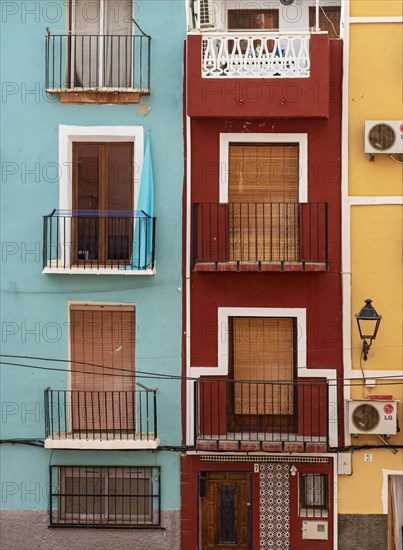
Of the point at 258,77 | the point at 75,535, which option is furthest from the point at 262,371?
the point at 258,77

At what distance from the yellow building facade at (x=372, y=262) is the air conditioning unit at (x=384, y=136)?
133 mm

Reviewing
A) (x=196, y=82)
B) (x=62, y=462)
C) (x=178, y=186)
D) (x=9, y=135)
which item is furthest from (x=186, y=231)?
(x=62, y=462)

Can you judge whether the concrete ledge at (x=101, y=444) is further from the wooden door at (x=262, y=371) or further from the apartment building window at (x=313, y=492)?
the apartment building window at (x=313, y=492)

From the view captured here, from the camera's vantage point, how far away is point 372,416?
11789 mm

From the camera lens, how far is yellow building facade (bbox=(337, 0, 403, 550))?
12000 millimetres

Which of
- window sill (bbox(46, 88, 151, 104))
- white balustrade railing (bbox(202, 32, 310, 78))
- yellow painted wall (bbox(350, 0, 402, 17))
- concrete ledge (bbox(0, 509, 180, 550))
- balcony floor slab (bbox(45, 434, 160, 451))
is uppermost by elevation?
yellow painted wall (bbox(350, 0, 402, 17))

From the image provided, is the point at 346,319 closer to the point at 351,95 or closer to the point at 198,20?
the point at 351,95

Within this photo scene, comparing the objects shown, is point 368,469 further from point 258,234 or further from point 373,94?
point 373,94

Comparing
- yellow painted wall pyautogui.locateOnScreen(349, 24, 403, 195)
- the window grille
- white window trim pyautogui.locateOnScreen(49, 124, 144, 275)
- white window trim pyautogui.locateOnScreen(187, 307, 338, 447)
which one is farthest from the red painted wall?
the window grille

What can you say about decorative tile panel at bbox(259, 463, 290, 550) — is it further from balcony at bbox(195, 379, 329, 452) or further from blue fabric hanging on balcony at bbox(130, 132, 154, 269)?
blue fabric hanging on balcony at bbox(130, 132, 154, 269)

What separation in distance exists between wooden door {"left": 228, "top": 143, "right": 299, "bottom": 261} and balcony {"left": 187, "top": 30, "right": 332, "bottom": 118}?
2.45ft

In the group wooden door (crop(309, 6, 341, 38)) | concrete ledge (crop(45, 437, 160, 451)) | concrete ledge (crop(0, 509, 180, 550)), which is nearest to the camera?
concrete ledge (crop(45, 437, 160, 451))

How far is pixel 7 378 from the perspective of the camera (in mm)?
12289

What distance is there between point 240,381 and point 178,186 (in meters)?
3.30
